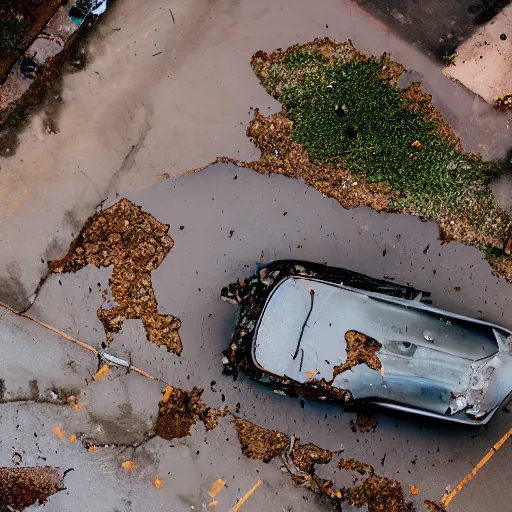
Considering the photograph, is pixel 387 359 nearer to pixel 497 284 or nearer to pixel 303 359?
pixel 303 359

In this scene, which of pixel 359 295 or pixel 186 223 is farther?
pixel 186 223

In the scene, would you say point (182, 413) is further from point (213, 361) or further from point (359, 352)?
point (359, 352)

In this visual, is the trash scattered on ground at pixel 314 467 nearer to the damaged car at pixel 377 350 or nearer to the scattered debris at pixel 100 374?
the damaged car at pixel 377 350

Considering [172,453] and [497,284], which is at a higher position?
[497,284]

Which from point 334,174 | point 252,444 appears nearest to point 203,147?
point 334,174

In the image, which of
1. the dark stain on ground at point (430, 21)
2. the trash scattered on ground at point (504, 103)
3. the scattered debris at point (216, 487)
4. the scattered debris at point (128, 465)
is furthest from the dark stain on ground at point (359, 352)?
the dark stain on ground at point (430, 21)
